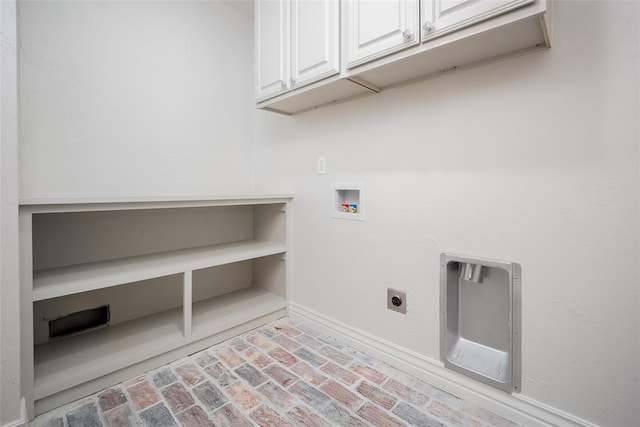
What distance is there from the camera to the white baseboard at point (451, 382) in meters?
1.19

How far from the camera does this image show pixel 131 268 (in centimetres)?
160

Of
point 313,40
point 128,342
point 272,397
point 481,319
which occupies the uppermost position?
point 313,40

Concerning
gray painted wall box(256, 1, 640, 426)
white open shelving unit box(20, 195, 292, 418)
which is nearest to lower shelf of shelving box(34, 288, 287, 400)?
white open shelving unit box(20, 195, 292, 418)

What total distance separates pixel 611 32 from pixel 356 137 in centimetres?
109

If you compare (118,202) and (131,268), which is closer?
(118,202)

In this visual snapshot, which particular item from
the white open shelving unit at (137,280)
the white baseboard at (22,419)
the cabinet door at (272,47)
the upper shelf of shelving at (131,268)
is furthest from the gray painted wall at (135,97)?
the white baseboard at (22,419)

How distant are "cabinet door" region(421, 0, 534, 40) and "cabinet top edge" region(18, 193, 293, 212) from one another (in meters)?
1.29

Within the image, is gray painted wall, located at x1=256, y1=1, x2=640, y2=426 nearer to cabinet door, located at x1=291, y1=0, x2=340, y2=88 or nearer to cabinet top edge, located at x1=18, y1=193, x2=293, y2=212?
cabinet door, located at x1=291, y1=0, x2=340, y2=88

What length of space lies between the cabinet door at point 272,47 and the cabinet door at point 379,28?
461 mm

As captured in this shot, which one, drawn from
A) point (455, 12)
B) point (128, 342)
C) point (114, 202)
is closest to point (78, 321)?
point (128, 342)

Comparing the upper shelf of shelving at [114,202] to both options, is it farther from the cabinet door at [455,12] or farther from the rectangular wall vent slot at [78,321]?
the cabinet door at [455,12]

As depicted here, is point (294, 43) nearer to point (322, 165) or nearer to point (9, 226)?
point (322, 165)

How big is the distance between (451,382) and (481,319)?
0.33 m

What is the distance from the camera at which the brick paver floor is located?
124 cm
